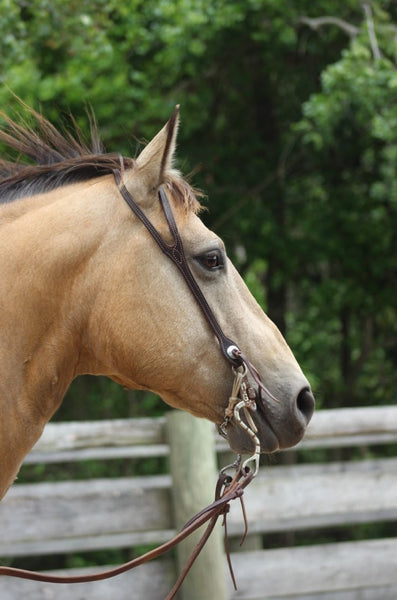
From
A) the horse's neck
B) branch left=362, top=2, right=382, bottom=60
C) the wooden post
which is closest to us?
the horse's neck

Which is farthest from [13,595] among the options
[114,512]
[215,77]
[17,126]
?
[215,77]

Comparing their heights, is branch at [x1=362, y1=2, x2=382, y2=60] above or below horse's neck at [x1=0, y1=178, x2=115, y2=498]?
below

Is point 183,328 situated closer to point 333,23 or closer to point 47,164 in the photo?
point 47,164

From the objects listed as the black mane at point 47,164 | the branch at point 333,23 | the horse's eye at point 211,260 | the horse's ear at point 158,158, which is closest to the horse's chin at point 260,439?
the horse's eye at point 211,260

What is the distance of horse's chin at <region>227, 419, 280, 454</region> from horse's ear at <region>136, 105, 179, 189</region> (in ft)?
2.56

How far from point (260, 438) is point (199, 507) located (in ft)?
6.32

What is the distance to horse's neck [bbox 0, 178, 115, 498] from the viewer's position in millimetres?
2088

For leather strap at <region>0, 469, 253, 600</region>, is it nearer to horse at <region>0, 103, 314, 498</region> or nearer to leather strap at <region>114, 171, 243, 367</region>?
horse at <region>0, 103, 314, 498</region>

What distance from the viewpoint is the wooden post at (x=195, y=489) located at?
12.9 ft

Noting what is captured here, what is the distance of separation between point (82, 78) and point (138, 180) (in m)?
5.27

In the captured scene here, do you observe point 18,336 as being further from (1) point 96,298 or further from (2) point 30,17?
(2) point 30,17

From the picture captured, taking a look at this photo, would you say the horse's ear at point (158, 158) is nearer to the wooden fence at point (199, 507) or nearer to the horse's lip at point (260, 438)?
the horse's lip at point (260, 438)

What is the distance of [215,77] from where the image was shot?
8422 mm

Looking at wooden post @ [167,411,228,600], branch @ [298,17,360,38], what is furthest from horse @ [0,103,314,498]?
branch @ [298,17,360,38]
